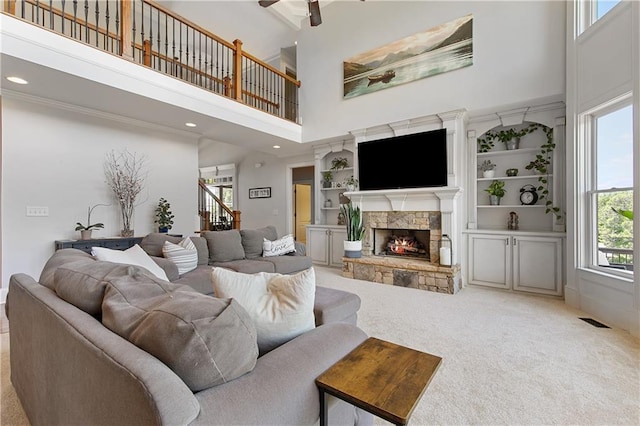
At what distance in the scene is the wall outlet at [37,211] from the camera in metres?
3.72

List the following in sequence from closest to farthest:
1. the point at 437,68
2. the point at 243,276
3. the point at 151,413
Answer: the point at 151,413 < the point at 243,276 < the point at 437,68

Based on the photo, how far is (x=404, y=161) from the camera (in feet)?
15.3

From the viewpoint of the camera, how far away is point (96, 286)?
1113 millimetres

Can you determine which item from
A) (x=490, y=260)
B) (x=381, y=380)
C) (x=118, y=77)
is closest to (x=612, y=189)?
(x=490, y=260)

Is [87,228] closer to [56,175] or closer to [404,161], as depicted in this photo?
[56,175]

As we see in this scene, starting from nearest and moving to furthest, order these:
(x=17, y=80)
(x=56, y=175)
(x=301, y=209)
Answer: (x=17, y=80), (x=56, y=175), (x=301, y=209)

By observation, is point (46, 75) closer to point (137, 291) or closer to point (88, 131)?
point (88, 131)

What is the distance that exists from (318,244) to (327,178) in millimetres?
1461

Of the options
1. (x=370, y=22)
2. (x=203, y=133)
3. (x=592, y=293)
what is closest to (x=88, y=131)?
(x=203, y=133)

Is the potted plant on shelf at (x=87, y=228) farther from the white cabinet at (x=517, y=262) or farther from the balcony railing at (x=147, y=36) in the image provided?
the white cabinet at (x=517, y=262)

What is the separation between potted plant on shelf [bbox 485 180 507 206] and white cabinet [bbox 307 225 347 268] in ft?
8.60

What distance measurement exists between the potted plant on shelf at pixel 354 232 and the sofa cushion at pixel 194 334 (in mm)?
4114

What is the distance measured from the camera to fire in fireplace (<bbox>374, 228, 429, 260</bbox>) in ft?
16.1

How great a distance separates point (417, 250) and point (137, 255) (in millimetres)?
4029
